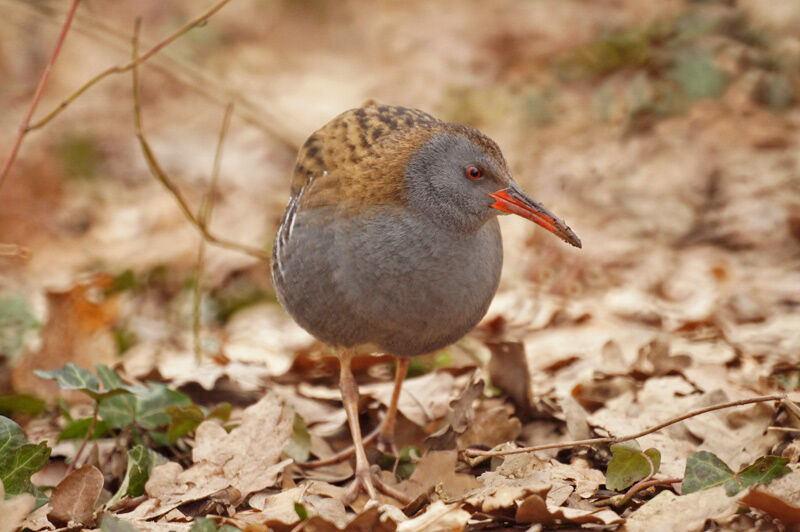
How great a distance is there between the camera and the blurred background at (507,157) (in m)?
5.11

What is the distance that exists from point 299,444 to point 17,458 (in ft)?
3.93

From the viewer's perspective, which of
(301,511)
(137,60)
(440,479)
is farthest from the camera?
(137,60)

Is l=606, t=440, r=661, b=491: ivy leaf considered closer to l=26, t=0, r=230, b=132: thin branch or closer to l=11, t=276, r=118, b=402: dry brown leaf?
l=26, t=0, r=230, b=132: thin branch

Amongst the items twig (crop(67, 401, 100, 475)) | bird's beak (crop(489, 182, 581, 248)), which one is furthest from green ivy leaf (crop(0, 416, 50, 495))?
bird's beak (crop(489, 182, 581, 248))

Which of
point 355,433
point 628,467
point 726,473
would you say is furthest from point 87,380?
point 726,473

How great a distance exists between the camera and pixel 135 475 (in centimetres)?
351

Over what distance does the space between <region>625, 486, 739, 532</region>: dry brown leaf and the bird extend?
1.09 metres

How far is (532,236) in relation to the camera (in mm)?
6684

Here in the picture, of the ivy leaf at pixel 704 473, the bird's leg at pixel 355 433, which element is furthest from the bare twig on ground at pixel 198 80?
the ivy leaf at pixel 704 473

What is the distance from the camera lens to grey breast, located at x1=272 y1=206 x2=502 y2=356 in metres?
3.55

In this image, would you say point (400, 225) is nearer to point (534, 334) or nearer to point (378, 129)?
point (378, 129)

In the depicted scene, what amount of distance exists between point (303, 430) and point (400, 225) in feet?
3.56

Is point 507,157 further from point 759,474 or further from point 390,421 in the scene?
point 759,474

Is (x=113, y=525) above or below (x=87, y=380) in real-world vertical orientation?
below
